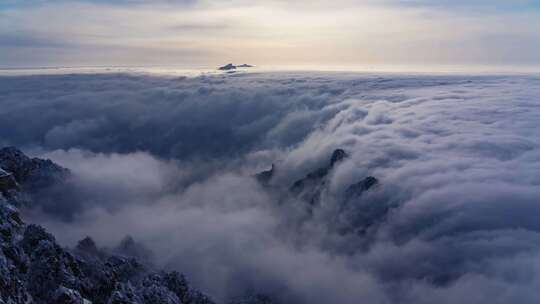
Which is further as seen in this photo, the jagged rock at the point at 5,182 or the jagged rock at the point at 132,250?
the jagged rock at the point at 5,182

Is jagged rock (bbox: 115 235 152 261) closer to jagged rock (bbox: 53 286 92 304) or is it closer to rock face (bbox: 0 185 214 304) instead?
rock face (bbox: 0 185 214 304)

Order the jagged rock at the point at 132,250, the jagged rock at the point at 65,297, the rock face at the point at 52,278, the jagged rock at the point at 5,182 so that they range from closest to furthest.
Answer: the jagged rock at the point at 65,297
the rock face at the point at 52,278
the jagged rock at the point at 132,250
the jagged rock at the point at 5,182

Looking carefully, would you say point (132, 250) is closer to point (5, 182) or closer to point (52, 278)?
point (5, 182)

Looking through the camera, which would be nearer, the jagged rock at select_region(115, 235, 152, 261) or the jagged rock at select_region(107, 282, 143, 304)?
the jagged rock at select_region(107, 282, 143, 304)

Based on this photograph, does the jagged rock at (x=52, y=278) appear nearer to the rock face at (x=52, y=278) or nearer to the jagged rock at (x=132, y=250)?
the rock face at (x=52, y=278)

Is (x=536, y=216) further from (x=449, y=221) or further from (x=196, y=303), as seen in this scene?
(x=196, y=303)

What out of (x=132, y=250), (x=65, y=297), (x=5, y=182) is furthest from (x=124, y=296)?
(x=5, y=182)

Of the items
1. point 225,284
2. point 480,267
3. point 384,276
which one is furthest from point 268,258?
point 480,267

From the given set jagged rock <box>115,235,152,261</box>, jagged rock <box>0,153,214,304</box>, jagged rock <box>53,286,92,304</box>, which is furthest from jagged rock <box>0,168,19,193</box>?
jagged rock <box>53,286,92,304</box>

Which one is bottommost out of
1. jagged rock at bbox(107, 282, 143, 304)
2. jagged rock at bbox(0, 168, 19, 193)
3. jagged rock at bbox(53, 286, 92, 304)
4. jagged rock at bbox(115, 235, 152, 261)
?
jagged rock at bbox(115, 235, 152, 261)

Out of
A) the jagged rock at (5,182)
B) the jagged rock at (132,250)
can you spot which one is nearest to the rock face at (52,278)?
the jagged rock at (132,250)

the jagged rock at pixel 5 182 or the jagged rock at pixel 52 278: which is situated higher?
the jagged rock at pixel 52 278
